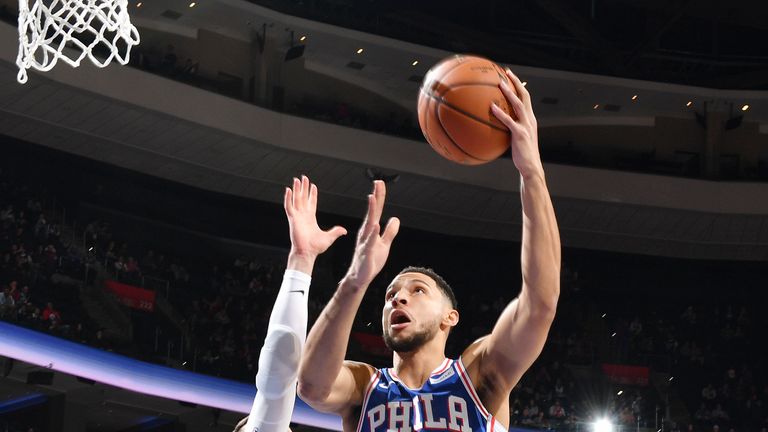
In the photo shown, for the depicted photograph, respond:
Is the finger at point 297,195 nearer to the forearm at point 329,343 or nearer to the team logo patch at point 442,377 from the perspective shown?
the forearm at point 329,343

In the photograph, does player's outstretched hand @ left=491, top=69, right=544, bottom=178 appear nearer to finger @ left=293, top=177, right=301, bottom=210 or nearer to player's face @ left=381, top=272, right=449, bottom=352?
player's face @ left=381, top=272, right=449, bottom=352

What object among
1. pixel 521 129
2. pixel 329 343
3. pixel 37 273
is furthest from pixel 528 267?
pixel 37 273

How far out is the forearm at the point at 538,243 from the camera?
300 cm

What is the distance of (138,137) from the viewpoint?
17297 millimetres

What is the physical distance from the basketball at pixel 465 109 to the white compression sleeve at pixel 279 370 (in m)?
0.75

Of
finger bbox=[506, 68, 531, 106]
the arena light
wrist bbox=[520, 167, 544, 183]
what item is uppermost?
finger bbox=[506, 68, 531, 106]

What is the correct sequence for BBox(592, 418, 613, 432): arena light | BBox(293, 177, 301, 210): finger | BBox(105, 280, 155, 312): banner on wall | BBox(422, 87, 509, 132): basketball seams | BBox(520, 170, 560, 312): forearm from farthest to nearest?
1. BBox(105, 280, 155, 312): banner on wall
2. BBox(592, 418, 613, 432): arena light
3. BBox(293, 177, 301, 210): finger
4. BBox(422, 87, 509, 132): basketball seams
5. BBox(520, 170, 560, 312): forearm

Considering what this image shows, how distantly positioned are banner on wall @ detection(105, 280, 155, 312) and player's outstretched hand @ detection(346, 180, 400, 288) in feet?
38.7

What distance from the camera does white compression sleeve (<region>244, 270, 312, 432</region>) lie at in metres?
3.09

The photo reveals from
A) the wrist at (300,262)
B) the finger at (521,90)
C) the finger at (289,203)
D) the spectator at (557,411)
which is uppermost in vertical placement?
the finger at (521,90)

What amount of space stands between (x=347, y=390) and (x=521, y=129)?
99 cm

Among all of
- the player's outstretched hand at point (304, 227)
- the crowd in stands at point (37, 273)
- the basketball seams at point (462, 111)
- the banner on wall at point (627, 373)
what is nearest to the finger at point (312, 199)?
the player's outstretched hand at point (304, 227)

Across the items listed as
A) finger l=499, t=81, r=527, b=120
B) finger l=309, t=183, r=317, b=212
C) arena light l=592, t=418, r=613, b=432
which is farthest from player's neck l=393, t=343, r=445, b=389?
arena light l=592, t=418, r=613, b=432

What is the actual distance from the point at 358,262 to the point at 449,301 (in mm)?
484
